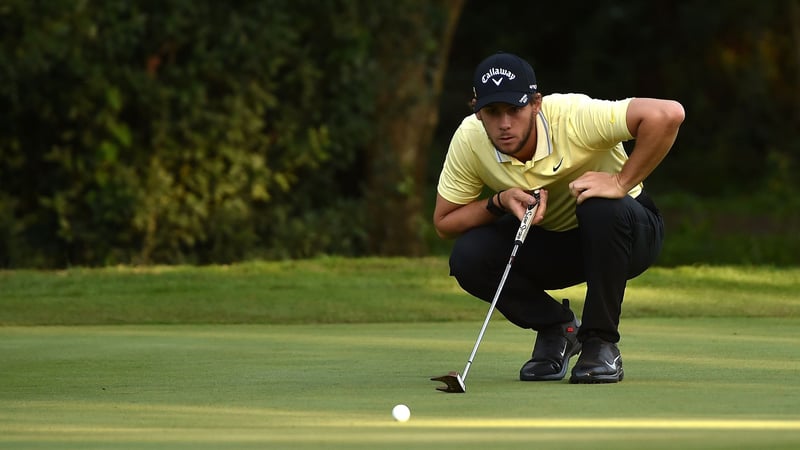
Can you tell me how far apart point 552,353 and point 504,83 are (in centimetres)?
91

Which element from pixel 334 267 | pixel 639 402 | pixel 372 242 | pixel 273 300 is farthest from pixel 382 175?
pixel 639 402

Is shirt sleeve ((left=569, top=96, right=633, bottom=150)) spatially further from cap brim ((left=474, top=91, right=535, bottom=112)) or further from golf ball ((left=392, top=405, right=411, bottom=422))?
golf ball ((left=392, top=405, right=411, bottom=422))

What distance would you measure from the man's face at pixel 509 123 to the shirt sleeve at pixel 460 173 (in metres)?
0.18

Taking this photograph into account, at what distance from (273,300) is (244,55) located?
5.18 meters

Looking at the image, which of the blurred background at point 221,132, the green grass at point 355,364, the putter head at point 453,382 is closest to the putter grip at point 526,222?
the green grass at point 355,364

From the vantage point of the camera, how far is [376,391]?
4.81 m

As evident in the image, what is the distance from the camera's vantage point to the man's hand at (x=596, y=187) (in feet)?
Result: 16.7

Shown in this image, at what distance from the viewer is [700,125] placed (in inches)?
1058

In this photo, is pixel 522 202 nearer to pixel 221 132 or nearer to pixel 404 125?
pixel 221 132

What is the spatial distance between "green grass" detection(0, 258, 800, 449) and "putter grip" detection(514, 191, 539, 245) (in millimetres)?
442

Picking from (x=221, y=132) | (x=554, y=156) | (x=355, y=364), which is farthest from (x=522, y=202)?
(x=221, y=132)

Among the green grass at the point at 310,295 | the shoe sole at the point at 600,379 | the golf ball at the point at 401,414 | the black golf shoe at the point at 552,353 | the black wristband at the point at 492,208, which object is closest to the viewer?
the golf ball at the point at 401,414

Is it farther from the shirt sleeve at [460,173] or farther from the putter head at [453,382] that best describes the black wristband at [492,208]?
the putter head at [453,382]

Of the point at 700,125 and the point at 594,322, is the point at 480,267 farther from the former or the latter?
the point at 700,125
